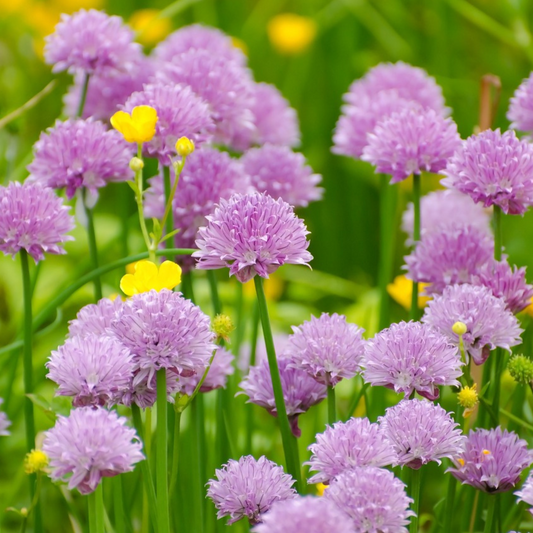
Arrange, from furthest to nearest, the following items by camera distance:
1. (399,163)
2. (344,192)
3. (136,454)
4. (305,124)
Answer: (305,124), (344,192), (399,163), (136,454)

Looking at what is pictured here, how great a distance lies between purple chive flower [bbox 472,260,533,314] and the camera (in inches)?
33.6

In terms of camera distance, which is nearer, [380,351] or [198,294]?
[380,351]

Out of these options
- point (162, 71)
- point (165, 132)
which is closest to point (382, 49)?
point (162, 71)

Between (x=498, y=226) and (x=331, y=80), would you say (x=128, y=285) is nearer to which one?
(x=498, y=226)

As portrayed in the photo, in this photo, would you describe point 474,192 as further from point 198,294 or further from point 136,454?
point 198,294

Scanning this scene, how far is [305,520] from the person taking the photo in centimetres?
51

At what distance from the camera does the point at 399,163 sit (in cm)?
96

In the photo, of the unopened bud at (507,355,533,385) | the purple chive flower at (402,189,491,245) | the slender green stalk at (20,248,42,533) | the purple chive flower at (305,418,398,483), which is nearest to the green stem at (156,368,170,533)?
the purple chive flower at (305,418,398,483)

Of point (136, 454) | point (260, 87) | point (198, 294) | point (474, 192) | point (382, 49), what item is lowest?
point (136, 454)

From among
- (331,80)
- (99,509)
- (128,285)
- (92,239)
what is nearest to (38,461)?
(99,509)

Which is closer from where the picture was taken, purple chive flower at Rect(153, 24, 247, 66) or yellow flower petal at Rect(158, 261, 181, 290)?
yellow flower petal at Rect(158, 261, 181, 290)

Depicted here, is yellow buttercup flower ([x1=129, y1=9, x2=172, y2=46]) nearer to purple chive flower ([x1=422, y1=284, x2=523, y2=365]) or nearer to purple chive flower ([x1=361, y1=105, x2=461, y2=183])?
purple chive flower ([x1=361, y1=105, x2=461, y2=183])

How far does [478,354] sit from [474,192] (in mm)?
163

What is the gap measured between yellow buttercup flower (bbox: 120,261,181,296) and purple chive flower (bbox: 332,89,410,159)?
55cm
